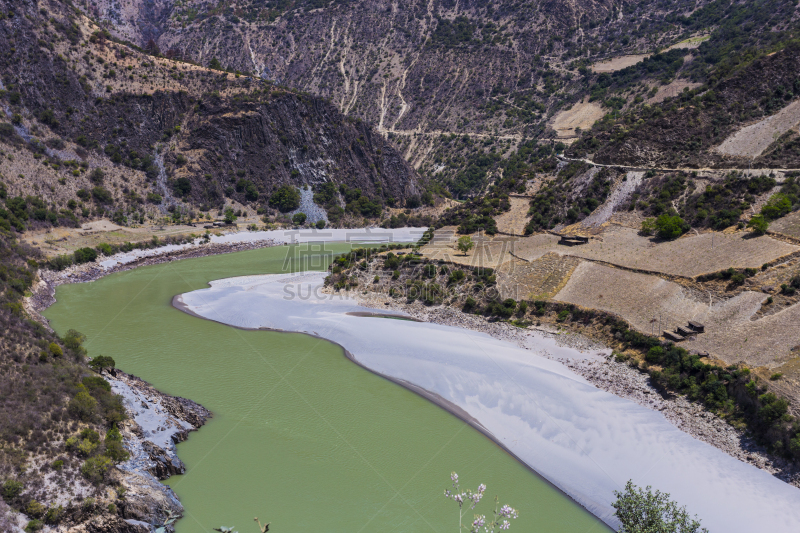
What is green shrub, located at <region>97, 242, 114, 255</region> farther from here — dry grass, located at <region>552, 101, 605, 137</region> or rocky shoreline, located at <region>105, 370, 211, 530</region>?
dry grass, located at <region>552, 101, 605, 137</region>

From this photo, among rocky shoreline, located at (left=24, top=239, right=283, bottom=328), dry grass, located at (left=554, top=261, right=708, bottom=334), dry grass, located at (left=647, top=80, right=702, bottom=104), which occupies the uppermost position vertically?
dry grass, located at (left=647, top=80, right=702, bottom=104)

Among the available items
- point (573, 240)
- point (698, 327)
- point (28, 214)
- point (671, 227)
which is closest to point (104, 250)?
point (28, 214)

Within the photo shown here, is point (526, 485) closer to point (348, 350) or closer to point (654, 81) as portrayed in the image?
point (348, 350)

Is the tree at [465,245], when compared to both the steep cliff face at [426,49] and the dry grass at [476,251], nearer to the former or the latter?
the dry grass at [476,251]

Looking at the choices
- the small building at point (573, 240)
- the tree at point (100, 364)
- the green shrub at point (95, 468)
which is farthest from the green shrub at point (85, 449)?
the small building at point (573, 240)

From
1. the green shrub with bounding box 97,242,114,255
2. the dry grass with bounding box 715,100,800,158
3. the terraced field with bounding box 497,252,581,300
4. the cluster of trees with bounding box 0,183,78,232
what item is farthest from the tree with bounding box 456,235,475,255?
the cluster of trees with bounding box 0,183,78,232

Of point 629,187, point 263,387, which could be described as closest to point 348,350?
point 263,387
